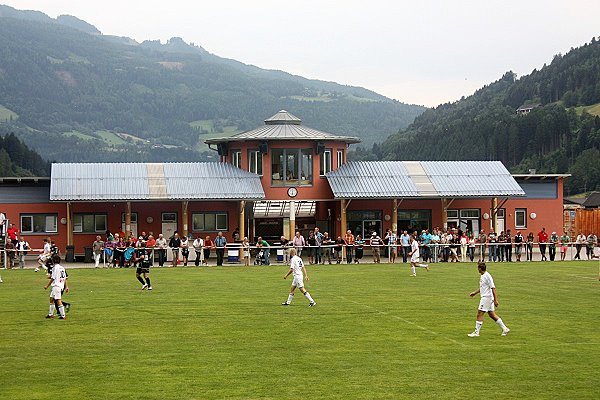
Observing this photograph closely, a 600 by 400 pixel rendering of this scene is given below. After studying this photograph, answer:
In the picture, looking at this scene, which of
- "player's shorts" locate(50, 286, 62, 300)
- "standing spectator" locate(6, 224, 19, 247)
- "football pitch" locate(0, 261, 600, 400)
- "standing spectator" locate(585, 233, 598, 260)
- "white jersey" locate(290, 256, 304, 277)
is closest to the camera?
"football pitch" locate(0, 261, 600, 400)

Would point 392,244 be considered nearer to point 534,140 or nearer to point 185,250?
point 185,250

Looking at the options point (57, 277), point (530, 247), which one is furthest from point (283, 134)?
point (57, 277)

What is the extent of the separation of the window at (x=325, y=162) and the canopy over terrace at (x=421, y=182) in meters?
0.46

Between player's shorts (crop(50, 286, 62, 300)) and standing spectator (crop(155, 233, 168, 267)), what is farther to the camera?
standing spectator (crop(155, 233, 168, 267))

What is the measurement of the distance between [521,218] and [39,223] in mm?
28791

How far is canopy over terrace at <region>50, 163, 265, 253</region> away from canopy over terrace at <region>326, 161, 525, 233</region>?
17.5 feet

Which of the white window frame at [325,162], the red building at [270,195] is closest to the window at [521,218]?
the red building at [270,195]

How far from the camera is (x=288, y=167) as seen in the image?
58.6 m

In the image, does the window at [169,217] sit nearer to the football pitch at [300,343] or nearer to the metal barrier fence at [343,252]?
the metal barrier fence at [343,252]

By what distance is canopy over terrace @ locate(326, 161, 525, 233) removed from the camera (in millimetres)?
57781

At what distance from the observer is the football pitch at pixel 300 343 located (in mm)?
16906

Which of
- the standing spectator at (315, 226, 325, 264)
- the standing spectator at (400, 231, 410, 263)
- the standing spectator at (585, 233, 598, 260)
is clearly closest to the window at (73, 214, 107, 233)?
Result: the standing spectator at (315, 226, 325, 264)

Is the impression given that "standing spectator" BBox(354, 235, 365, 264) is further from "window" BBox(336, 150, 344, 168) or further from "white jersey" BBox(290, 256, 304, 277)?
"white jersey" BBox(290, 256, 304, 277)

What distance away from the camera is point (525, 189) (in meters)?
63.6
